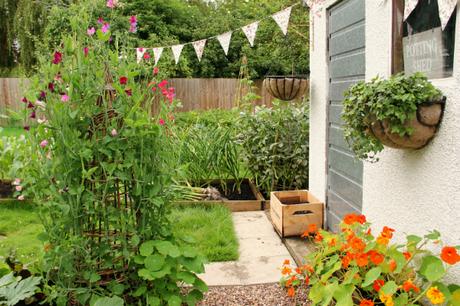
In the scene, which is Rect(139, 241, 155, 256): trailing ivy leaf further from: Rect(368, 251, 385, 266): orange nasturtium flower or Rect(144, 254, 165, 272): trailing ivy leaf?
Rect(368, 251, 385, 266): orange nasturtium flower

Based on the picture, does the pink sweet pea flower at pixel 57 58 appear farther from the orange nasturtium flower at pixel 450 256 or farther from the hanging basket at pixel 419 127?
the orange nasturtium flower at pixel 450 256

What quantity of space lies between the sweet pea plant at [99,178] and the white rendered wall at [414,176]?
46.3 inches

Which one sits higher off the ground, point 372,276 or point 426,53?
point 426,53

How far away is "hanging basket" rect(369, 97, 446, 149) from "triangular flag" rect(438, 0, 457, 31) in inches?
13.1

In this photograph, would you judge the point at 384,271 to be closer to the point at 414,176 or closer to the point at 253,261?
the point at 414,176

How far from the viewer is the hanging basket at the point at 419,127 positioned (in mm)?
1854

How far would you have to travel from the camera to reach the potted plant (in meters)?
1.81

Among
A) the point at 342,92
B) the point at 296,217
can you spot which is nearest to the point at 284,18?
the point at 342,92

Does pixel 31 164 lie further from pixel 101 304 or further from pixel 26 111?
pixel 101 304

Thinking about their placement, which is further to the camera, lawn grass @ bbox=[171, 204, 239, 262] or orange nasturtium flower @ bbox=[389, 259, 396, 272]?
lawn grass @ bbox=[171, 204, 239, 262]

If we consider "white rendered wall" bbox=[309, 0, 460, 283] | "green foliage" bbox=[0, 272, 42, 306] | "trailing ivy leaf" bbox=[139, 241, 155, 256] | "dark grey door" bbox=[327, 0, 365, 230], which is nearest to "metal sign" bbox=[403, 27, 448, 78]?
"white rendered wall" bbox=[309, 0, 460, 283]

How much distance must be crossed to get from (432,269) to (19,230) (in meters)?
3.83

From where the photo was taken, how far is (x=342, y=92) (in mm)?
3299

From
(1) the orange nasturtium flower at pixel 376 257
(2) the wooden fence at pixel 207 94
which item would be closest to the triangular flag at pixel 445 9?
(1) the orange nasturtium flower at pixel 376 257
